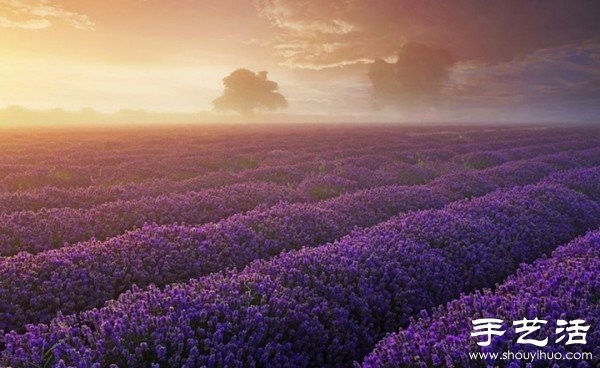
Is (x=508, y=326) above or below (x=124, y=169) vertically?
above

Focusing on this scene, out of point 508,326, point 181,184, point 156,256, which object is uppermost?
point 508,326

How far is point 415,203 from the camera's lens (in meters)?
9.09

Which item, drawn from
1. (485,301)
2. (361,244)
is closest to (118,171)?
(361,244)

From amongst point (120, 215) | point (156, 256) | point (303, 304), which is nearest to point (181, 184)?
point (120, 215)

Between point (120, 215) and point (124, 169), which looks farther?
point (124, 169)

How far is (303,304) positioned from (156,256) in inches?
87.3

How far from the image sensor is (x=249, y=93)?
108250mm

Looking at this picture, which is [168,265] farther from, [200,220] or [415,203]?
[415,203]

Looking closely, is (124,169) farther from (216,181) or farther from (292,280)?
(292,280)

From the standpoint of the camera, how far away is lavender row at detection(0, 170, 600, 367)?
2898mm

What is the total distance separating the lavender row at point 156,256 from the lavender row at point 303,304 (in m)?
0.51

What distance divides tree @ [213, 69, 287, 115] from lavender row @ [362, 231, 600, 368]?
107621 millimetres

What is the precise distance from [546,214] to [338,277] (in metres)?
4.67

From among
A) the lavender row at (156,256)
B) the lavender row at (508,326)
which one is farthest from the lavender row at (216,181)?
the lavender row at (508,326)
